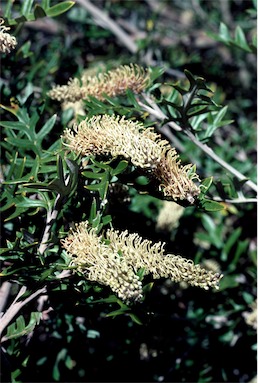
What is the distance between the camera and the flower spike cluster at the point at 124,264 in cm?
68

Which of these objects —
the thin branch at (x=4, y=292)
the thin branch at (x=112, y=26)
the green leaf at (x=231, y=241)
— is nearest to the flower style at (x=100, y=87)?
the thin branch at (x=4, y=292)

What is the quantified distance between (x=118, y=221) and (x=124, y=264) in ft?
0.88

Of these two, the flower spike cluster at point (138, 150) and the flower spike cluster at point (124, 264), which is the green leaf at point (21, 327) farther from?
the flower spike cluster at point (138, 150)

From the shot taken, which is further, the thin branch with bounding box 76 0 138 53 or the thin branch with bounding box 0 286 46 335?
the thin branch with bounding box 76 0 138 53

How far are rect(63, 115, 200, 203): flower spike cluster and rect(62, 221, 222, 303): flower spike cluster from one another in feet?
0.28

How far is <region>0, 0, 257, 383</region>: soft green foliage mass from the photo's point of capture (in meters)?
0.75

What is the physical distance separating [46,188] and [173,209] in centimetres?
53

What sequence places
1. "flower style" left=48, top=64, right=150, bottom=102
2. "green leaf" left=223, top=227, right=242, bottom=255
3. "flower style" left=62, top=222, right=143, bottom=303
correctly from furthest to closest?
"green leaf" left=223, top=227, right=242, bottom=255 < "flower style" left=48, top=64, right=150, bottom=102 < "flower style" left=62, top=222, right=143, bottom=303

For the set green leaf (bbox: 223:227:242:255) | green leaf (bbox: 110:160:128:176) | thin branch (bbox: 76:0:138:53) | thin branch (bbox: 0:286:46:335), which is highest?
green leaf (bbox: 110:160:128:176)

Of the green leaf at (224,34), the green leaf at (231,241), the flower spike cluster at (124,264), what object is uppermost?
the green leaf at (224,34)

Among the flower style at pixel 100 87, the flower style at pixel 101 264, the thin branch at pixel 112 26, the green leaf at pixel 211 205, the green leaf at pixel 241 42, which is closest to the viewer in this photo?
the flower style at pixel 101 264

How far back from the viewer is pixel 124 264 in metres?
0.69

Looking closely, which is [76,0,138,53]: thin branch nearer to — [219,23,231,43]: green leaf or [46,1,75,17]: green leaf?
[219,23,231,43]: green leaf

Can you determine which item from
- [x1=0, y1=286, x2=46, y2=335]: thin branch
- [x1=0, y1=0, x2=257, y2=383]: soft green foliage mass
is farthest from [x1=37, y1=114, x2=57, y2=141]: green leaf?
[x1=0, y1=286, x2=46, y2=335]: thin branch
